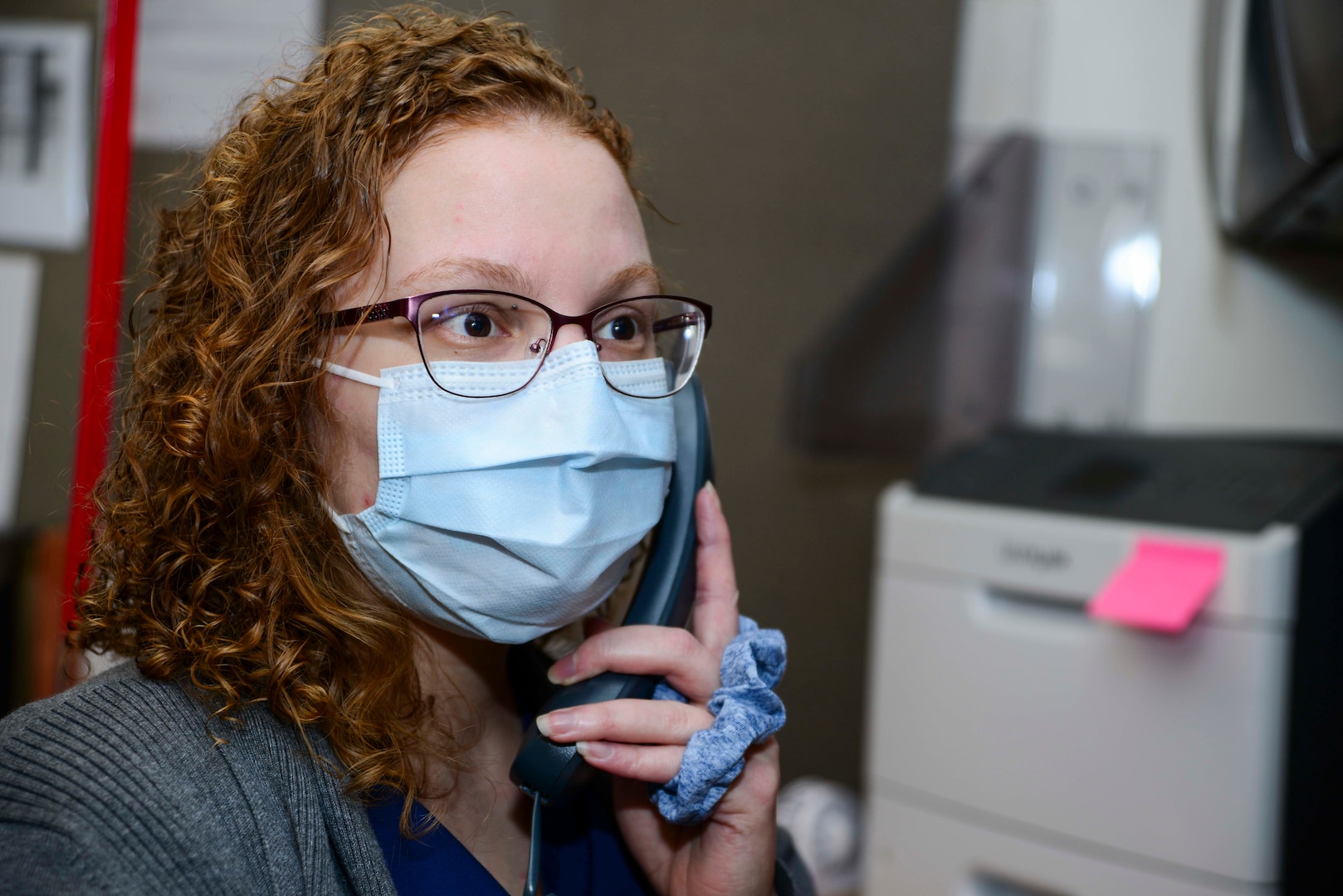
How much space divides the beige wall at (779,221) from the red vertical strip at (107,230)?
14.2 inches

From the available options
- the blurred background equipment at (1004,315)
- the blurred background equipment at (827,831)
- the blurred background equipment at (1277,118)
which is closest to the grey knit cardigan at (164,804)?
the blurred background equipment at (827,831)

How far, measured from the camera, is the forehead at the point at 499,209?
0.55 metres

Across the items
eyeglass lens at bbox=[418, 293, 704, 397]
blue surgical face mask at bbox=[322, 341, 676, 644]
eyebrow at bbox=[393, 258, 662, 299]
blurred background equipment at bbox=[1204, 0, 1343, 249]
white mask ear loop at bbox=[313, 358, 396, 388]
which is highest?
blurred background equipment at bbox=[1204, 0, 1343, 249]

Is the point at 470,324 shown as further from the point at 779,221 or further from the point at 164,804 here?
the point at 779,221

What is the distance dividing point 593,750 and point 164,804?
0.78ft

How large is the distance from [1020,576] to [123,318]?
946 mm

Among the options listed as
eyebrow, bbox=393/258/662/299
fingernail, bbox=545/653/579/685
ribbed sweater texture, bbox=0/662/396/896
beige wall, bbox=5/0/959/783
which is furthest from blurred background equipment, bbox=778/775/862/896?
eyebrow, bbox=393/258/662/299

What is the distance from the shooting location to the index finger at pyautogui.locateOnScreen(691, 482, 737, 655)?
705 mm

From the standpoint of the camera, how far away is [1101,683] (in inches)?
40.0

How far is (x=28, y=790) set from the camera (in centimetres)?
46

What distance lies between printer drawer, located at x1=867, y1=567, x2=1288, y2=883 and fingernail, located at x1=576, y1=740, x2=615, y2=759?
0.66 metres

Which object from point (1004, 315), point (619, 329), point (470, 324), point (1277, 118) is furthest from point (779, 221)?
point (470, 324)

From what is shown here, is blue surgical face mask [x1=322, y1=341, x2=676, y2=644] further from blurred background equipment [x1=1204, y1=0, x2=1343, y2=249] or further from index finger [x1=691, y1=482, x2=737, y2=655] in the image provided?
blurred background equipment [x1=1204, y1=0, x2=1343, y2=249]

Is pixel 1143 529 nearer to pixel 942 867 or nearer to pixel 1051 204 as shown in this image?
pixel 942 867
